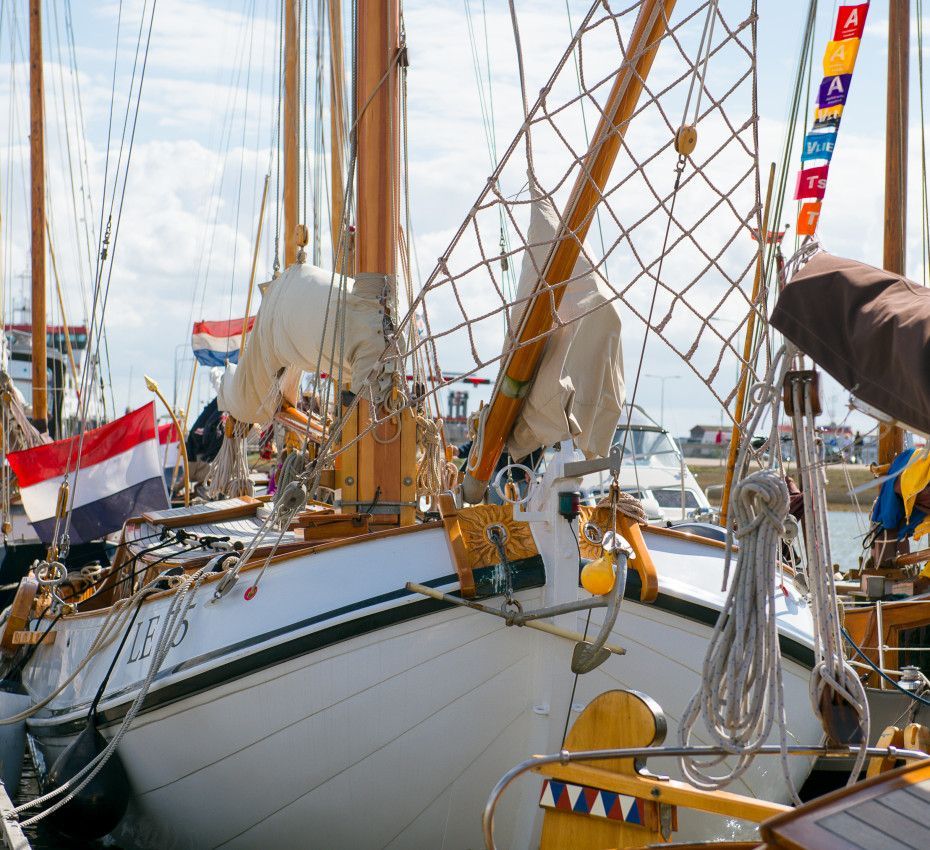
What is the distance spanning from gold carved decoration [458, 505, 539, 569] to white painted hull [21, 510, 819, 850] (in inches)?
4.6

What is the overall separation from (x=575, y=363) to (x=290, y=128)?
1080cm

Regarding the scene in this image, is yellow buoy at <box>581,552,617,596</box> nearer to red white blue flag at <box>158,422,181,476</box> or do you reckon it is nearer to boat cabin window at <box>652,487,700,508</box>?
boat cabin window at <box>652,487,700,508</box>

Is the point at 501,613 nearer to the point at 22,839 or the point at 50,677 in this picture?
the point at 22,839

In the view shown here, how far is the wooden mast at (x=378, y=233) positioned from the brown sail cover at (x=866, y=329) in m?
3.23

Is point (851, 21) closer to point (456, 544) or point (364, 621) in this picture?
point (456, 544)

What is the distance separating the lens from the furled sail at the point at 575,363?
19.8 feet

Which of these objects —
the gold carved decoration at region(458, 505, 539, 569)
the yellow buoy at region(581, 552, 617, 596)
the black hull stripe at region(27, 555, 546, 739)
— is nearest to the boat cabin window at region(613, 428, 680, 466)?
the gold carved decoration at region(458, 505, 539, 569)

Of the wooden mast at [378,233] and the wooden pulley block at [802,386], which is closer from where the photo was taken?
the wooden pulley block at [802,386]

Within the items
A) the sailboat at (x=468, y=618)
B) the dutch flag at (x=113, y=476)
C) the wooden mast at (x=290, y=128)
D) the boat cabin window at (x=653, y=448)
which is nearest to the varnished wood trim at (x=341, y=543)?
the sailboat at (x=468, y=618)

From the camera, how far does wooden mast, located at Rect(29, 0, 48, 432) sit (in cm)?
1711

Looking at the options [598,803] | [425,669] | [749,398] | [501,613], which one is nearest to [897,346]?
[749,398]

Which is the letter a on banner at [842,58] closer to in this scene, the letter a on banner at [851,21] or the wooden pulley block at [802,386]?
the letter a on banner at [851,21]

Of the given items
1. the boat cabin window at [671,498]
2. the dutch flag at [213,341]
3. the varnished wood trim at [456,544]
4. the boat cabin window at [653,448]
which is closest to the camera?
the varnished wood trim at [456,544]

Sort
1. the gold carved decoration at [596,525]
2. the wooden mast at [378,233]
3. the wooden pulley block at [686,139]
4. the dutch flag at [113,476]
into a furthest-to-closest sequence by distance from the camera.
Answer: the dutch flag at [113,476] < the wooden mast at [378,233] < the gold carved decoration at [596,525] < the wooden pulley block at [686,139]
